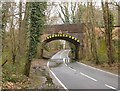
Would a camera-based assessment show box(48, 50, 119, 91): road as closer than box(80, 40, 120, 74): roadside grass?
Yes

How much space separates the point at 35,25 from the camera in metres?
20.8

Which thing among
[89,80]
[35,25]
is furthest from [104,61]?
[35,25]

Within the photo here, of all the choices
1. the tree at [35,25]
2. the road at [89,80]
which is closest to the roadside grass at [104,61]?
the road at [89,80]

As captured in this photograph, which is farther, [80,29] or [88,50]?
[80,29]

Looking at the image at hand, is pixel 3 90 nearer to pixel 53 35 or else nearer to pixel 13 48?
pixel 13 48

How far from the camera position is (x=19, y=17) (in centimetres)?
2758

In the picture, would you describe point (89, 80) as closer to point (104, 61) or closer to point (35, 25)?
point (35, 25)

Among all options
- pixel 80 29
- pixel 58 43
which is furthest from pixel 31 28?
pixel 58 43

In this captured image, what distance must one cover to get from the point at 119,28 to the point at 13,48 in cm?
1344

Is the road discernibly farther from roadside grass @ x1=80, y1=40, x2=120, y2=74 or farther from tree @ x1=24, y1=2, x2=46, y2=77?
tree @ x1=24, y1=2, x2=46, y2=77

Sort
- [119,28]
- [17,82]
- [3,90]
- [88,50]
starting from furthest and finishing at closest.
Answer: [88,50], [119,28], [17,82], [3,90]

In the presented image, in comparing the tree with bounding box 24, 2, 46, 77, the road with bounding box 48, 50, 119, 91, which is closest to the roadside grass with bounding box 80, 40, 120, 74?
the road with bounding box 48, 50, 119, 91

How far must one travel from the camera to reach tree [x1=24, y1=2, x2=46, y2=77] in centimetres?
2052

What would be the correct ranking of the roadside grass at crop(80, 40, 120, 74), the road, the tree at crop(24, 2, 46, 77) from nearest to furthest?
the road → the tree at crop(24, 2, 46, 77) → the roadside grass at crop(80, 40, 120, 74)
